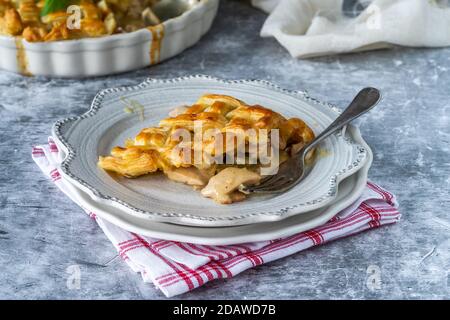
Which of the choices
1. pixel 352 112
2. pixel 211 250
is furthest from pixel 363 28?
pixel 211 250

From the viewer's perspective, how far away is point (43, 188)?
1341mm

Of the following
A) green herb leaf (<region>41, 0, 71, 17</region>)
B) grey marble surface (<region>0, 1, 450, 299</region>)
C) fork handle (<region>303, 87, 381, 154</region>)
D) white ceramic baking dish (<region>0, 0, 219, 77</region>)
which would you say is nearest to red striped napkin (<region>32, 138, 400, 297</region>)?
grey marble surface (<region>0, 1, 450, 299</region>)

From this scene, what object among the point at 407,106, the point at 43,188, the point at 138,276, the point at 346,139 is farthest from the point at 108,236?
the point at 407,106

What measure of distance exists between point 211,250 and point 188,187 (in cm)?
14

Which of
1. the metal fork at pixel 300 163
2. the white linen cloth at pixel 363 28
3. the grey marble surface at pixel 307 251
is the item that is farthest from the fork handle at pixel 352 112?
the white linen cloth at pixel 363 28

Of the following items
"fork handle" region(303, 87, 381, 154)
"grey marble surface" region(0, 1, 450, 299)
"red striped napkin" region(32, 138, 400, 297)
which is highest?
"fork handle" region(303, 87, 381, 154)

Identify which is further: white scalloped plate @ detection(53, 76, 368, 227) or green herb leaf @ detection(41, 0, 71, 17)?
green herb leaf @ detection(41, 0, 71, 17)

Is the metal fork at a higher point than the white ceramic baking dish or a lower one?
higher

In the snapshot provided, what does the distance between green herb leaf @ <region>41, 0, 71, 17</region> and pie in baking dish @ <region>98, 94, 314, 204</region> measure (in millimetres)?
567

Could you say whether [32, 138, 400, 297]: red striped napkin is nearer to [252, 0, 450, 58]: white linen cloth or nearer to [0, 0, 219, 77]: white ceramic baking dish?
[0, 0, 219, 77]: white ceramic baking dish

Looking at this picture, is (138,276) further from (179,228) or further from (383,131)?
(383,131)

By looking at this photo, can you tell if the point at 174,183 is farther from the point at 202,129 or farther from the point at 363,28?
the point at 363,28

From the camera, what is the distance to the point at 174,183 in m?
1.23

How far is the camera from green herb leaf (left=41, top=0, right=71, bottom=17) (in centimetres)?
173
